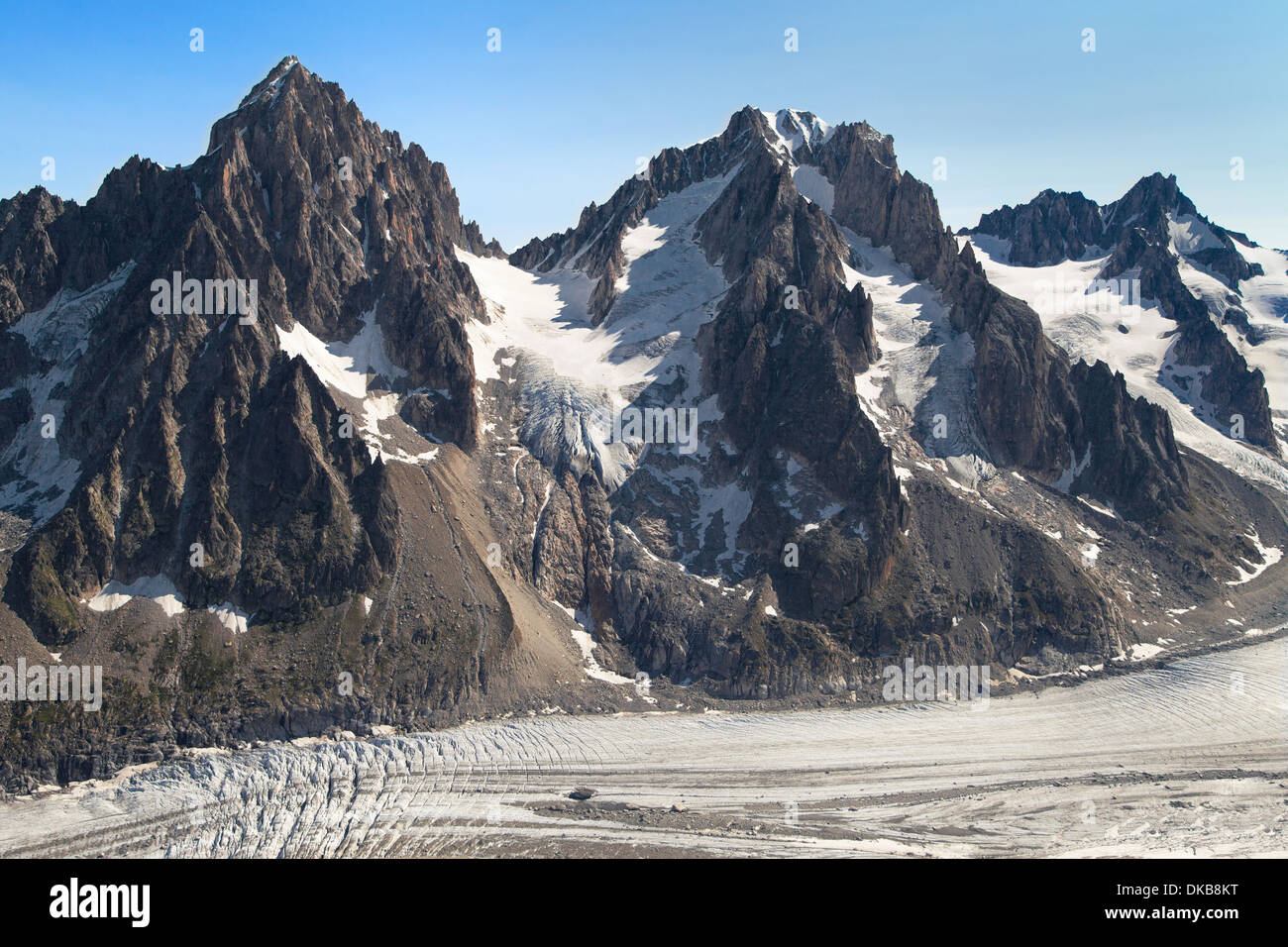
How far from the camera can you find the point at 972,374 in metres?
166

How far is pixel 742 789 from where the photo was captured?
99.0m

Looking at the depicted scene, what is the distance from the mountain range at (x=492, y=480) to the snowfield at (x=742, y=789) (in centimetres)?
652

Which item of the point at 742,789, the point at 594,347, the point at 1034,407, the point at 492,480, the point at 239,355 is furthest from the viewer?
the point at 594,347

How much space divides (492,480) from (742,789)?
204 feet

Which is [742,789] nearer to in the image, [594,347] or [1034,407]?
[1034,407]

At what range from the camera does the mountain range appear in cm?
11069

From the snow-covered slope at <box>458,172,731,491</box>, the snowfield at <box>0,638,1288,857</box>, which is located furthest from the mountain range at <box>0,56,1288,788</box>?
the snowfield at <box>0,638,1288,857</box>

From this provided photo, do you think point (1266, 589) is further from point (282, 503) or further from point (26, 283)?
point (26, 283)

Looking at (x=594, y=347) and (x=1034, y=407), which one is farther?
(x=594, y=347)

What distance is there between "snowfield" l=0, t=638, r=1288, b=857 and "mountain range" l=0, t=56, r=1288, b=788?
6.52 meters

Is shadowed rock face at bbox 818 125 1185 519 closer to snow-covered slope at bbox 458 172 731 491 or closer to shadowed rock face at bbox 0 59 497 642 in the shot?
snow-covered slope at bbox 458 172 731 491

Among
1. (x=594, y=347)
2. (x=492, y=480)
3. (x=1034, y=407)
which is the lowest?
(x=492, y=480)

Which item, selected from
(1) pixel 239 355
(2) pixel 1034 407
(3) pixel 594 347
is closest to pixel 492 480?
(1) pixel 239 355

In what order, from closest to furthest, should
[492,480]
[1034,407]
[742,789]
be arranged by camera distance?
1. [742,789]
2. [492,480]
3. [1034,407]
